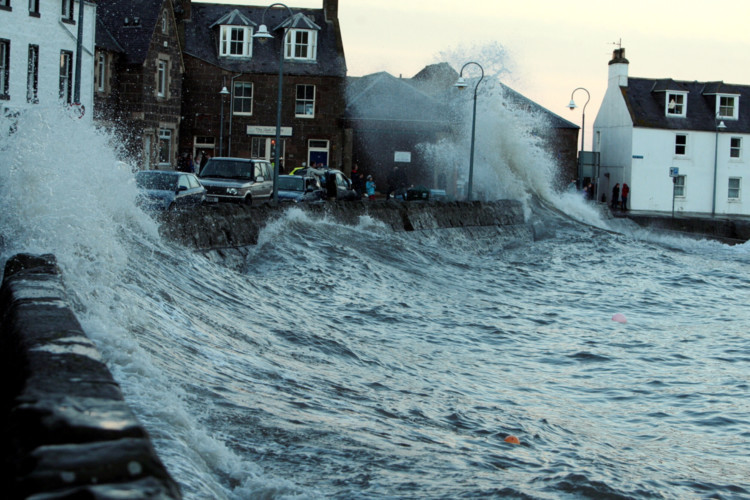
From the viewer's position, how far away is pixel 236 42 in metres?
45.6

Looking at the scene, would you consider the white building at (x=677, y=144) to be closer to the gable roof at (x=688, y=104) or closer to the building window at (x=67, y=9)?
the gable roof at (x=688, y=104)

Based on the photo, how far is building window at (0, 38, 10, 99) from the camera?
2995cm

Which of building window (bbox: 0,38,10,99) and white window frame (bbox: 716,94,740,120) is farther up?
white window frame (bbox: 716,94,740,120)

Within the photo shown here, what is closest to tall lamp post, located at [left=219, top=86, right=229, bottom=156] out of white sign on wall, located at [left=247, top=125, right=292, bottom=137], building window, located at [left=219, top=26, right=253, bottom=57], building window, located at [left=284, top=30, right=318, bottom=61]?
white sign on wall, located at [left=247, top=125, right=292, bottom=137]

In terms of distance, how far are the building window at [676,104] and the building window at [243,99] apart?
2499 centimetres

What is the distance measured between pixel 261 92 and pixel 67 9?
43.5 feet

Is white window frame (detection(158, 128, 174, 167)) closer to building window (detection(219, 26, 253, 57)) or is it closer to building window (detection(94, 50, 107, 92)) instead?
building window (detection(94, 50, 107, 92))

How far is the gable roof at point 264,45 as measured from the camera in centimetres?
4519

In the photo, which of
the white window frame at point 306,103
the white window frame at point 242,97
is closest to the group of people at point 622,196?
the white window frame at point 306,103

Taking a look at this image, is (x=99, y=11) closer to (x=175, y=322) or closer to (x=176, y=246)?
(x=176, y=246)

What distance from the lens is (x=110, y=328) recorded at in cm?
559

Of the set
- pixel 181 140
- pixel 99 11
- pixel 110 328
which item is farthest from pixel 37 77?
pixel 110 328

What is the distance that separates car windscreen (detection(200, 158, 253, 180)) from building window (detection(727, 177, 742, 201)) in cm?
3744

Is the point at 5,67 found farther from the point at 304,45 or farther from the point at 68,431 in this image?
the point at 68,431
